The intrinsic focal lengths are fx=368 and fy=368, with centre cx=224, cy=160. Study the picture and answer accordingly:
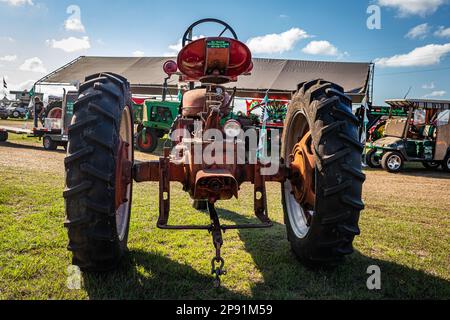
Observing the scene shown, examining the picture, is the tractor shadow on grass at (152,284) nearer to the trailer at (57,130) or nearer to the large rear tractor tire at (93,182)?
the large rear tractor tire at (93,182)

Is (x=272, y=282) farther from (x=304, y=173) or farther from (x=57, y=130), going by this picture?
Result: (x=57, y=130)

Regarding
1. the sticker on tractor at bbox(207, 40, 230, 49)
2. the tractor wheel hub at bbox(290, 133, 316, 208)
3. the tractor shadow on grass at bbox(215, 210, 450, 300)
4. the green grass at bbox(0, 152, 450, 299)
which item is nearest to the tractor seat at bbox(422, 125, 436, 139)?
the green grass at bbox(0, 152, 450, 299)

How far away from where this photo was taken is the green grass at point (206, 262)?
2764mm

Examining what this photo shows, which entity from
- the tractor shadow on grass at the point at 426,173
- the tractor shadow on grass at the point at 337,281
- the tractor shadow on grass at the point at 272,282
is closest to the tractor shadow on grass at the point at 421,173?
the tractor shadow on grass at the point at 426,173

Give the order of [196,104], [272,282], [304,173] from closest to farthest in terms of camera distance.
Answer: [272,282]
[304,173]
[196,104]

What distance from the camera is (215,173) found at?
281 centimetres

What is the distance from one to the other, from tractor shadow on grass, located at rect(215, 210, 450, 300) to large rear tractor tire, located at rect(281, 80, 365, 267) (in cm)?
16

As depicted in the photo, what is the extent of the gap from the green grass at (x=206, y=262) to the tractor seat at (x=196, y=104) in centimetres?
140

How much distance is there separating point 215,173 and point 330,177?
33.7 inches

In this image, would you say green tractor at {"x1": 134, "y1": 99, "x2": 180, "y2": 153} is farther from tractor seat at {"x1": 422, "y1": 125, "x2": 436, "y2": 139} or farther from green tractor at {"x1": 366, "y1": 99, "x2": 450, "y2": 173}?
tractor seat at {"x1": 422, "y1": 125, "x2": 436, "y2": 139}

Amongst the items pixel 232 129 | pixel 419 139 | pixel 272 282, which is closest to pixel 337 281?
pixel 272 282

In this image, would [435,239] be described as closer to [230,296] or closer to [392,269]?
[392,269]

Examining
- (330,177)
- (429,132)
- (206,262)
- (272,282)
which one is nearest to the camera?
(330,177)
